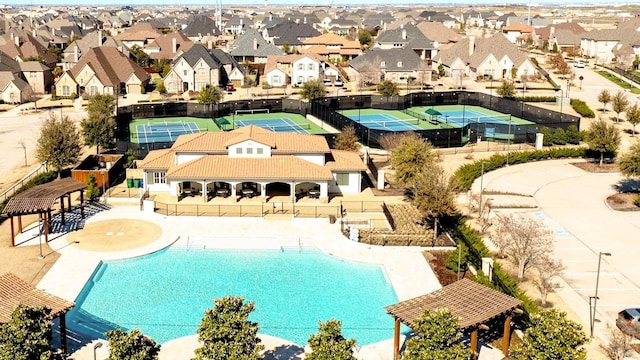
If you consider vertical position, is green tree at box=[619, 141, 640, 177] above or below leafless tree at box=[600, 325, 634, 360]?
above

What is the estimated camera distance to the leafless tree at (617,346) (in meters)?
24.2

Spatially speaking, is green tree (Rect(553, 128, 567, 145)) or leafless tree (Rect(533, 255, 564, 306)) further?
green tree (Rect(553, 128, 567, 145))

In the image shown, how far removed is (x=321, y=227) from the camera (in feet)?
131

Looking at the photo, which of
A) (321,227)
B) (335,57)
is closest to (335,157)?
(321,227)

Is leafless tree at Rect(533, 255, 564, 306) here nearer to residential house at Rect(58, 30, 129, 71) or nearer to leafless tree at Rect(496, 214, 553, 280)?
leafless tree at Rect(496, 214, 553, 280)

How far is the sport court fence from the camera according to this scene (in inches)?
2336

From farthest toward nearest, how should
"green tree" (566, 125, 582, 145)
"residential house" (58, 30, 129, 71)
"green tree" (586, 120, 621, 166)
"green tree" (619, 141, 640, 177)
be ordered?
1. "residential house" (58, 30, 129, 71)
2. "green tree" (566, 125, 582, 145)
3. "green tree" (586, 120, 621, 166)
4. "green tree" (619, 141, 640, 177)

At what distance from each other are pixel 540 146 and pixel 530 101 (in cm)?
2687

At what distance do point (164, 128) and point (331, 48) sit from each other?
6197cm

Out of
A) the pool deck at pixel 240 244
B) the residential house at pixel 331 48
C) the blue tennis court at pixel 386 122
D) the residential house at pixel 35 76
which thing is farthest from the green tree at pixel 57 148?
the residential house at pixel 331 48

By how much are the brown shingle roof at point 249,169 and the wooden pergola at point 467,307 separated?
18565mm

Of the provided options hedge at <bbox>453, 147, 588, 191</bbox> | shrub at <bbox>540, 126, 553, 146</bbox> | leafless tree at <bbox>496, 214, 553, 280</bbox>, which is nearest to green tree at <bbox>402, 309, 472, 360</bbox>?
leafless tree at <bbox>496, 214, 553, 280</bbox>

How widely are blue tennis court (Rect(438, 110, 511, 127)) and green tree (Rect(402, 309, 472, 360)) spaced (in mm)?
52468

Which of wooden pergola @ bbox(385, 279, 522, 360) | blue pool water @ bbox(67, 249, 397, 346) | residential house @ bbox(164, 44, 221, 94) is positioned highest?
residential house @ bbox(164, 44, 221, 94)
